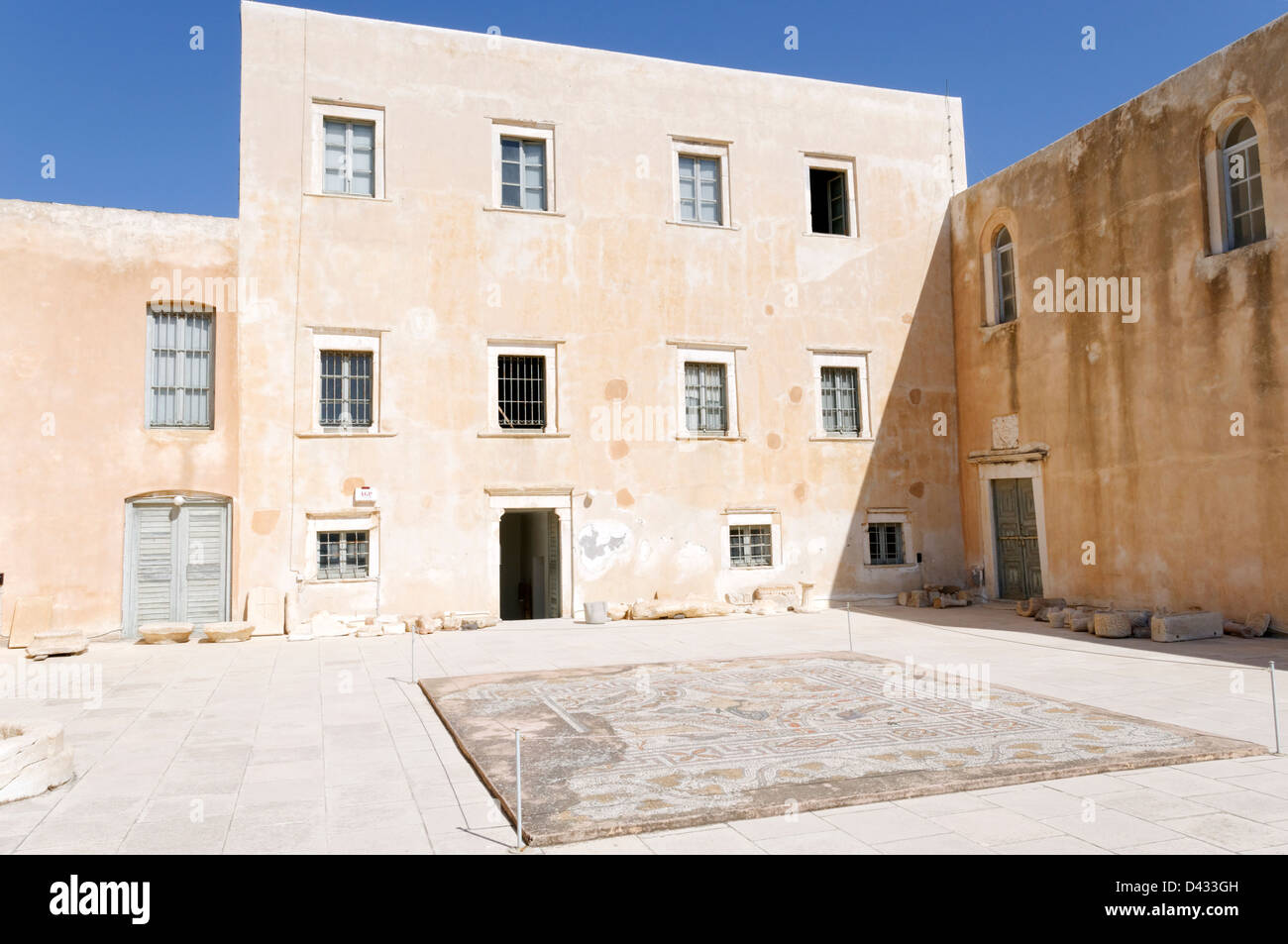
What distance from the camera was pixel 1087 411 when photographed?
16047mm

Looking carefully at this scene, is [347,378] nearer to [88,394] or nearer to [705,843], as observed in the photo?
[88,394]

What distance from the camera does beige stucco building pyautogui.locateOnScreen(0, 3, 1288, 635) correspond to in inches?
573

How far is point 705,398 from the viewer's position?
1819 centimetres

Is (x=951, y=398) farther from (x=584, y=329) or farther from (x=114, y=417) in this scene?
(x=114, y=417)

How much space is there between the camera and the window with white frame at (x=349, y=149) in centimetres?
1634

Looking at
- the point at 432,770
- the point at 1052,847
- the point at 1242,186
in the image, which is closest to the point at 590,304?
the point at 1242,186

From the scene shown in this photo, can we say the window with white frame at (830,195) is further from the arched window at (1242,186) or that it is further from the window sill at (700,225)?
the arched window at (1242,186)

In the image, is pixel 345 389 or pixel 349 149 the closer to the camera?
pixel 345 389

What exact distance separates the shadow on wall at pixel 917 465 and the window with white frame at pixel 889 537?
2 cm

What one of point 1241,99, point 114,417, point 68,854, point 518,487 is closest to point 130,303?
point 114,417

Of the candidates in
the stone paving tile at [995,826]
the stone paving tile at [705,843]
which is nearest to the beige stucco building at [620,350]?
the stone paving tile at [995,826]

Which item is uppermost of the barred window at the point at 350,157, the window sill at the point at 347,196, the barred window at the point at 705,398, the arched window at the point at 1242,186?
the barred window at the point at 350,157

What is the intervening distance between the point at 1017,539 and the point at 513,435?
972 centimetres

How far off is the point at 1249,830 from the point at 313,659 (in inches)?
422
